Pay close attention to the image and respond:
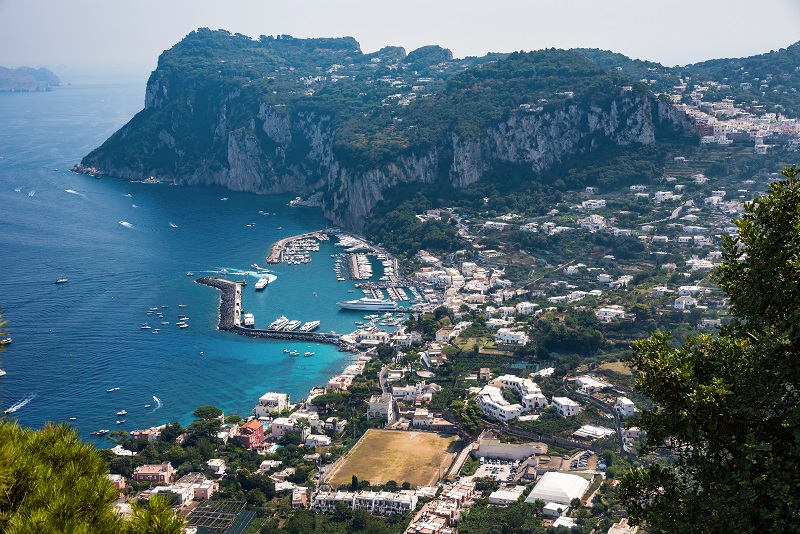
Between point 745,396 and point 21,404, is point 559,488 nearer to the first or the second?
point 745,396

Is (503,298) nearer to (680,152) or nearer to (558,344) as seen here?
(558,344)

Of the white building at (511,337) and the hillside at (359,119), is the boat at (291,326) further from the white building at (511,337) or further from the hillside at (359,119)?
the hillside at (359,119)

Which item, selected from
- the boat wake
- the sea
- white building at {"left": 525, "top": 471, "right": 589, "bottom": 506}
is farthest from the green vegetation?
the boat wake

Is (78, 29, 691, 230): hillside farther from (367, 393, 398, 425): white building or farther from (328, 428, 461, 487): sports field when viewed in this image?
(328, 428, 461, 487): sports field

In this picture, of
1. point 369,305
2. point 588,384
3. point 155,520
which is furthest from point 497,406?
point 155,520

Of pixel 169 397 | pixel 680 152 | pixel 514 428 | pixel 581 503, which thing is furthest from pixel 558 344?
pixel 680 152
